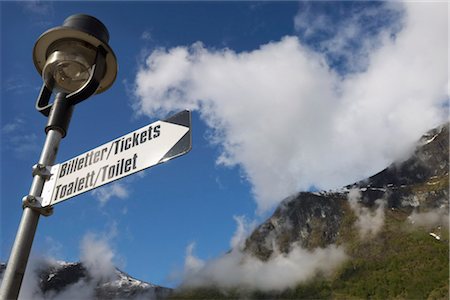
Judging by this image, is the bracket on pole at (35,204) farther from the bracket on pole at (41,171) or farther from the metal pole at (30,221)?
the bracket on pole at (41,171)

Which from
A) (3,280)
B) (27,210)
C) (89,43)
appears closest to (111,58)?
(89,43)

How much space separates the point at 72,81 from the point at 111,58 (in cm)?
54

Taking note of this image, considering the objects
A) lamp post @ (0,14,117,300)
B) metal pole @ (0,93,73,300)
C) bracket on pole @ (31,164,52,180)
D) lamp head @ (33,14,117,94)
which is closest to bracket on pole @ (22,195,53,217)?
metal pole @ (0,93,73,300)

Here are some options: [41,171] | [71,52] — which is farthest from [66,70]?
[41,171]

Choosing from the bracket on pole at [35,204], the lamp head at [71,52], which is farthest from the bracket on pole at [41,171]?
the lamp head at [71,52]

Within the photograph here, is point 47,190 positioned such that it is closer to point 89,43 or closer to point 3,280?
point 3,280

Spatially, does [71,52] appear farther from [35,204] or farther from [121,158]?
[35,204]

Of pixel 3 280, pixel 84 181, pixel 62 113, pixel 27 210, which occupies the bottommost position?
pixel 3 280

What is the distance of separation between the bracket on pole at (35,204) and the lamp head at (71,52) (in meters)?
1.49

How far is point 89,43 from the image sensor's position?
5.34 meters

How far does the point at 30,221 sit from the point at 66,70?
191cm

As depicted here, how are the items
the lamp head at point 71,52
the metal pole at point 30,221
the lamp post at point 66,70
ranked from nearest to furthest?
the metal pole at point 30,221, the lamp post at point 66,70, the lamp head at point 71,52

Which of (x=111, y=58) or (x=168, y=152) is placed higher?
(x=111, y=58)

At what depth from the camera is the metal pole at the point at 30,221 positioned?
13.2 ft
